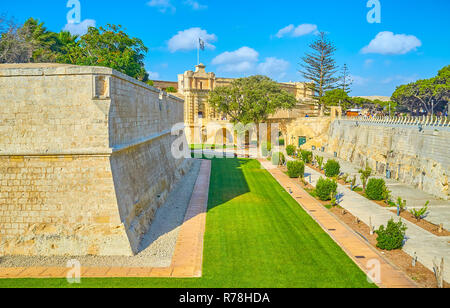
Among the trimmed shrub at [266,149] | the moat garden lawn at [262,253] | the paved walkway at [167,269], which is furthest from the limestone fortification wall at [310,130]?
the paved walkway at [167,269]

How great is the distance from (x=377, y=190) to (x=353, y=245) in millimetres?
6341

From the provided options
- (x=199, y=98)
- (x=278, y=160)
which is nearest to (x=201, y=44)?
(x=199, y=98)

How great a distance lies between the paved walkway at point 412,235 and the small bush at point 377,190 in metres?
0.37

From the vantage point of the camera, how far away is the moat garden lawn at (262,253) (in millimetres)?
7914

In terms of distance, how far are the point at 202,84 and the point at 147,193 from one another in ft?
115

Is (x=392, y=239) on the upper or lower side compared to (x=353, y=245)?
upper

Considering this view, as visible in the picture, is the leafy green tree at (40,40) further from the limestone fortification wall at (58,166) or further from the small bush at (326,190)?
the small bush at (326,190)

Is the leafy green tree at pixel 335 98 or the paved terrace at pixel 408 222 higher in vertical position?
the leafy green tree at pixel 335 98

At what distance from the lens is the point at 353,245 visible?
1030 cm

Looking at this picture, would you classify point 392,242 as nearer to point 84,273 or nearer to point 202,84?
point 84,273

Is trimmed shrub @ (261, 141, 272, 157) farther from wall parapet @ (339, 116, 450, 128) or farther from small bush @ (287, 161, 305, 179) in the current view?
small bush @ (287, 161, 305, 179)

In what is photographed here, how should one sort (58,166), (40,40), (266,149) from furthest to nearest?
1. (40,40)
2. (266,149)
3. (58,166)

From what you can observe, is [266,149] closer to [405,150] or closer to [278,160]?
[278,160]
